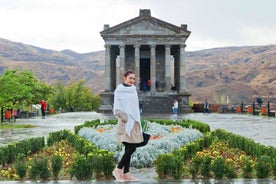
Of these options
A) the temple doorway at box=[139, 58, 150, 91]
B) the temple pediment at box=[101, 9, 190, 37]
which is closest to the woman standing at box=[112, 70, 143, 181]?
the temple pediment at box=[101, 9, 190, 37]

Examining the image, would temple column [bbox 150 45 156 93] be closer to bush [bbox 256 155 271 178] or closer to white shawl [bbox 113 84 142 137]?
white shawl [bbox 113 84 142 137]

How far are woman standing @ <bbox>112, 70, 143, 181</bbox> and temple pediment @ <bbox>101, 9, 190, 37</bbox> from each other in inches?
2116

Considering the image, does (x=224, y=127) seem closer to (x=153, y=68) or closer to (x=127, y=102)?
(x=127, y=102)

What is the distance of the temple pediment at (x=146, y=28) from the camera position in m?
64.1

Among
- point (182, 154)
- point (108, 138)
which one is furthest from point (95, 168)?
point (108, 138)

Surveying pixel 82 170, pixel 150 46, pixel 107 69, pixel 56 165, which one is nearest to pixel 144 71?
pixel 107 69

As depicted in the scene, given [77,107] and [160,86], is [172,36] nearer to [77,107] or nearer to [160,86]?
[160,86]

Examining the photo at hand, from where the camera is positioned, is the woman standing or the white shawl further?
the white shawl

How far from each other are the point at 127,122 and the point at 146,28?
54.5 meters

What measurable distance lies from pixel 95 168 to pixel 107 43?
5490cm

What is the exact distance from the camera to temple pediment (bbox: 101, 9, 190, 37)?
64.1m

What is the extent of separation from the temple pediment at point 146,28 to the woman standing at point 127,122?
176 feet

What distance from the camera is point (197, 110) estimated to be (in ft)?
214

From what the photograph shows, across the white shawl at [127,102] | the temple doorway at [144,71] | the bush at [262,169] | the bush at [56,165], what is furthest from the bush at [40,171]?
the temple doorway at [144,71]
